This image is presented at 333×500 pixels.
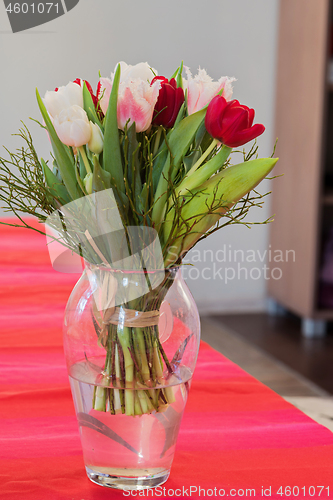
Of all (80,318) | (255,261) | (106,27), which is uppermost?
(106,27)

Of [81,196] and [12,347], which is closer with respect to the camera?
[81,196]

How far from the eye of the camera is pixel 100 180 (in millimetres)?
373

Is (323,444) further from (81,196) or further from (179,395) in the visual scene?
(81,196)

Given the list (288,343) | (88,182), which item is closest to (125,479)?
(88,182)

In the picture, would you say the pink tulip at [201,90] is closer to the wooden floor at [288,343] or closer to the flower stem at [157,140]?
the flower stem at [157,140]

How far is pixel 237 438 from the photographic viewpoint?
1.63ft

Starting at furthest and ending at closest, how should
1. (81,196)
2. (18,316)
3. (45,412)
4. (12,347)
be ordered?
(18,316) → (12,347) → (45,412) → (81,196)

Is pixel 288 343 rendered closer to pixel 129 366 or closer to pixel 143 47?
pixel 143 47

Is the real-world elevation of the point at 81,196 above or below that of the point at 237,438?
above

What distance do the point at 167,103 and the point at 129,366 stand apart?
20 centimetres

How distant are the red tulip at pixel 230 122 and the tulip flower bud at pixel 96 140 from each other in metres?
0.08

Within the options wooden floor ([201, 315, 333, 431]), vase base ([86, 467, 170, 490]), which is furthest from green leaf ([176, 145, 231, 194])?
wooden floor ([201, 315, 333, 431])

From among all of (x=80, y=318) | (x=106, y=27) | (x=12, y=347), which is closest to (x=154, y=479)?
(x=80, y=318)

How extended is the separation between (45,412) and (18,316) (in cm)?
28
